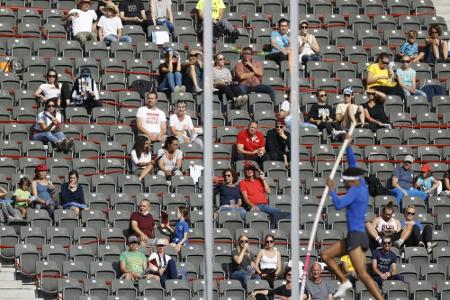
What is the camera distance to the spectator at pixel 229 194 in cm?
3541

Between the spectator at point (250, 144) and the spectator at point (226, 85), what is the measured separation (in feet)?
4.77

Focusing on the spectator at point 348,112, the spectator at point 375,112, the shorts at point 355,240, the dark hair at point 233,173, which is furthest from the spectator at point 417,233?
the shorts at point 355,240

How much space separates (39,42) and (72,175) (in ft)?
14.7

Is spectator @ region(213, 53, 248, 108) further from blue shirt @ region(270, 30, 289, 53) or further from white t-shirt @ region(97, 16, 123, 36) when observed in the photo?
white t-shirt @ region(97, 16, 123, 36)

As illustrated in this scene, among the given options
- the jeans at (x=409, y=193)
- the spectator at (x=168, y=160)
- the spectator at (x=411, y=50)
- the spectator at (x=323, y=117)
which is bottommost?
the jeans at (x=409, y=193)

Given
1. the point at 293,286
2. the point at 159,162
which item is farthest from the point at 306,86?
the point at 293,286

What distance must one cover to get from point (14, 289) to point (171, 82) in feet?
19.8

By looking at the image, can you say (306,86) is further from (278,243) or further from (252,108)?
(278,243)

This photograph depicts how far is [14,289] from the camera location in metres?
33.7

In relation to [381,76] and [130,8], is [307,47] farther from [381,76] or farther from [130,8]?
[130,8]

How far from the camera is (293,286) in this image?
2717cm

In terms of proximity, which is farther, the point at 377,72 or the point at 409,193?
the point at 377,72

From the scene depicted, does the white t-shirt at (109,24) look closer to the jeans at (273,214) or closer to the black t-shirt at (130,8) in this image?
the black t-shirt at (130,8)

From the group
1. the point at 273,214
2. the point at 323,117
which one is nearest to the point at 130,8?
the point at 323,117
